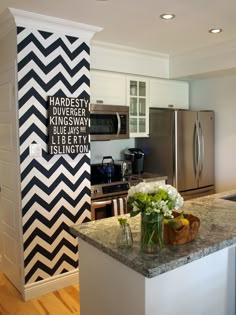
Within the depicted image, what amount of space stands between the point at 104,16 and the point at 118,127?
1312 millimetres

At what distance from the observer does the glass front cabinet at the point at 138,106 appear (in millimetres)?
3914

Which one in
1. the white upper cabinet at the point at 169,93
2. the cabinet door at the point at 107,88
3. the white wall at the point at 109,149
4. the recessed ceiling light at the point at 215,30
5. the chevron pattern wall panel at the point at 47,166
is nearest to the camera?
the chevron pattern wall panel at the point at 47,166

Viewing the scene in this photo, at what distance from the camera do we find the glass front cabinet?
3914mm

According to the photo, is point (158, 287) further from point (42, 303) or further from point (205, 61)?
point (205, 61)

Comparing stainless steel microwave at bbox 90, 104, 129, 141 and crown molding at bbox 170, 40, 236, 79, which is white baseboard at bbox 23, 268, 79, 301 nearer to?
stainless steel microwave at bbox 90, 104, 129, 141

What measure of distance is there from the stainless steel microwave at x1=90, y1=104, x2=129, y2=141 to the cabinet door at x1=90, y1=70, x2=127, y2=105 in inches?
6.1

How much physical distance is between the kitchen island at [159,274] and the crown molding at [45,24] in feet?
5.90

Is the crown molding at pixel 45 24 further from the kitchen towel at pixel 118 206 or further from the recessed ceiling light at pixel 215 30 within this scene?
the kitchen towel at pixel 118 206

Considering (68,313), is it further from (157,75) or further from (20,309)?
(157,75)

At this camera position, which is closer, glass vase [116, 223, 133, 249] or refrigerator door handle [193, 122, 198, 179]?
glass vase [116, 223, 133, 249]

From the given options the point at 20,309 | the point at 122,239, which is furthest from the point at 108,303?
the point at 20,309

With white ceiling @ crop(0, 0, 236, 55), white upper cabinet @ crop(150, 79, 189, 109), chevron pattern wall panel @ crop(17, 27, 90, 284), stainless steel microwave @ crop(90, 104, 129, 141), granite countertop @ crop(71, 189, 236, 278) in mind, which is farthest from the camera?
white upper cabinet @ crop(150, 79, 189, 109)

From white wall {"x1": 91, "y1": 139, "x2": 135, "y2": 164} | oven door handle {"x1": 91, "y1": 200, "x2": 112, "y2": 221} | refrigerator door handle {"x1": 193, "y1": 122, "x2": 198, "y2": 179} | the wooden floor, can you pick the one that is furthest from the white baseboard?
refrigerator door handle {"x1": 193, "y1": 122, "x2": 198, "y2": 179}

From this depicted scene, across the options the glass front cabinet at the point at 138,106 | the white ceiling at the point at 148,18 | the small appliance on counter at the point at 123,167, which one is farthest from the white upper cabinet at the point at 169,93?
the small appliance on counter at the point at 123,167
